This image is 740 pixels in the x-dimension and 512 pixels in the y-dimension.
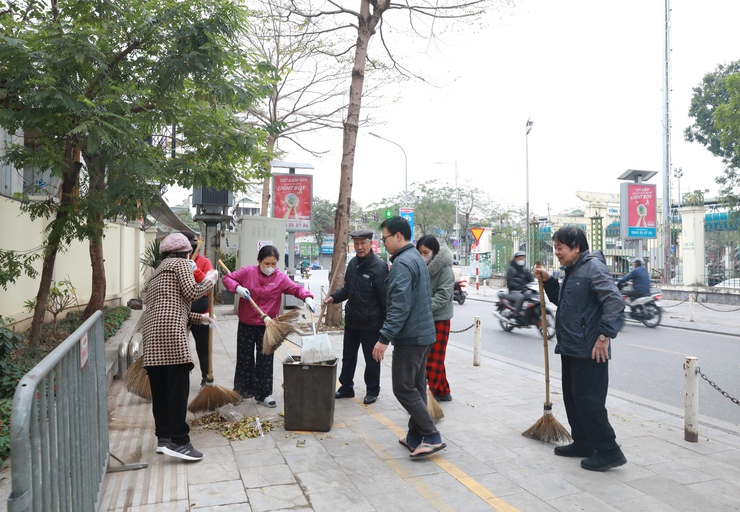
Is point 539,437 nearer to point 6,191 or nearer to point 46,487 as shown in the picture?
point 46,487

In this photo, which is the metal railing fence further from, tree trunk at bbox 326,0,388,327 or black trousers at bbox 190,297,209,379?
tree trunk at bbox 326,0,388,327

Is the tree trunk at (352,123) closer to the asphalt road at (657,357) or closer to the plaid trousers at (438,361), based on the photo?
the asphalt road at (657,357)

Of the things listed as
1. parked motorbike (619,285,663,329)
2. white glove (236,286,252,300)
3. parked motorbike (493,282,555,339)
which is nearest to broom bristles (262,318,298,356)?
white glove (236,286,252,300)

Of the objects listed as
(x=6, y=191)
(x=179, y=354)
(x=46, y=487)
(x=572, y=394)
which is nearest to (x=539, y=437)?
(x=572, y=394)

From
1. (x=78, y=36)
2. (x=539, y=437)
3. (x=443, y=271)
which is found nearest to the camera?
(x=539, y=437)

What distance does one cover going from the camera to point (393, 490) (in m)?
3.88

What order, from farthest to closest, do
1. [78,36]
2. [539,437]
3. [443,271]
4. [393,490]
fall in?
[443,271], [78,36], [539,437], [393,490]

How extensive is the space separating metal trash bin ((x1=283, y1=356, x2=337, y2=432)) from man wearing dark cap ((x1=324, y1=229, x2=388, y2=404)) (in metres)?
0.86

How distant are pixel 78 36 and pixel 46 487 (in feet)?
14.6

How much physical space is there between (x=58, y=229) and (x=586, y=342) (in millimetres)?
5438

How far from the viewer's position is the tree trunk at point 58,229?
251 inches

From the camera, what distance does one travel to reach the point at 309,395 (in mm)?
5102

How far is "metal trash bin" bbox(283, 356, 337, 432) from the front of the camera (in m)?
5.06

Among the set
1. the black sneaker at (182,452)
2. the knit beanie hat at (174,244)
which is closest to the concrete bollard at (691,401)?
the black sneaker at (182,452)
